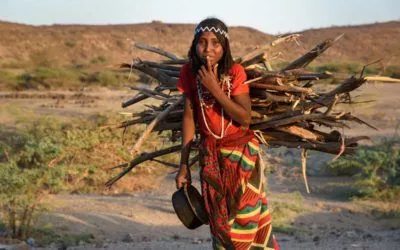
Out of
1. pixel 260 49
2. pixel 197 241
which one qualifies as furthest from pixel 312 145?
pixel 197 241

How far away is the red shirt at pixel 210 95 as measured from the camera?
4.07 m

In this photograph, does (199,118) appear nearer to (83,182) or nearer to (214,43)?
(214,43)

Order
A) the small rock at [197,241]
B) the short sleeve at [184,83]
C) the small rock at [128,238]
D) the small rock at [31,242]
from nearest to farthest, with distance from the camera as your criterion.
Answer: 1. the short sleeve at [184,83]
2. the small rock at [31,242]
3. the small rock at [197,241]
4. the small rock at [128,238]

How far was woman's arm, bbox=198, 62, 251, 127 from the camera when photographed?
3.96 m

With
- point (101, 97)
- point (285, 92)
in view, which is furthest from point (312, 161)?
point (101, 97)

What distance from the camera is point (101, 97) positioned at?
88.5 feet

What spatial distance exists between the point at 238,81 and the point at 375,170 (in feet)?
23.7

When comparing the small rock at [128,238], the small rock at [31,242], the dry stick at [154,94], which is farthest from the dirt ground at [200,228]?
the dry stick at [154,94]

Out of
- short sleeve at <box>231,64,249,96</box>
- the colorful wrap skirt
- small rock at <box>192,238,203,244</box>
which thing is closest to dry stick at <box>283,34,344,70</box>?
short sleeve at <box>231,64,249,96</box>

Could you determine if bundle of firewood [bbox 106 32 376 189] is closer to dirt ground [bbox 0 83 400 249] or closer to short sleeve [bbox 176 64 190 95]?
short sleeve [bbox 176 64 190 95]

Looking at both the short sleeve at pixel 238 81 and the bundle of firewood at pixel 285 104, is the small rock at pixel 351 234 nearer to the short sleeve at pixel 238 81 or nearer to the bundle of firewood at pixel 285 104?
the bundle of firewood at pixel 285 104

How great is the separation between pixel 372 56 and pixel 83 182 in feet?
164

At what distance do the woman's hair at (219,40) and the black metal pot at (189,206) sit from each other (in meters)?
0.66

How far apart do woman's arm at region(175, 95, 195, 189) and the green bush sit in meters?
6.26
